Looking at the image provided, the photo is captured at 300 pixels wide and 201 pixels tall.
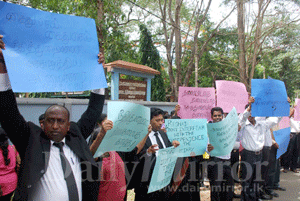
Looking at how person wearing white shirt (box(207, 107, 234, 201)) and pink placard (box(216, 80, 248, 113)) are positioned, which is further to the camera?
pink placard (box(216, 80, 248, 113))

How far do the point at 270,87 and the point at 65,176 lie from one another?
3.68 m

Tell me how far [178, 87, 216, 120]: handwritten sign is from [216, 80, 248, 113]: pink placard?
0.15 metres

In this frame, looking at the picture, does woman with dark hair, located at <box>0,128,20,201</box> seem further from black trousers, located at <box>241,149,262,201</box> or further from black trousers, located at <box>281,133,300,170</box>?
black trousers, located at <box>281,133,300,170</box>

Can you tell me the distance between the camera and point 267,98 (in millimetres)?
4367

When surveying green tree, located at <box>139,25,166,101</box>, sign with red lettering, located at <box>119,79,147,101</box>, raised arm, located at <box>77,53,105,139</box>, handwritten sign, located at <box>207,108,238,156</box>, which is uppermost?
green tree, located at <box>139,25,166,101</box>

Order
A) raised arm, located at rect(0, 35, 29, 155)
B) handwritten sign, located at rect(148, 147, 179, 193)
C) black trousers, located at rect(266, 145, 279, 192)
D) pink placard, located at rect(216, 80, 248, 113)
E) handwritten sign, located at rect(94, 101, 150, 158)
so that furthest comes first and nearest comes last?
black trousers, located at rect(266, 145, 279, 192) → pink placard, located at rect(216, 80, 248, 113) → handwritten sign, located at rect(148, 147, 179, 193) → handwritten sign, located at rect(94, 101, 150, 158) → raised arm, located at rect(0, 35, 29, 155)

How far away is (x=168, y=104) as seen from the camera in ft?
28.7

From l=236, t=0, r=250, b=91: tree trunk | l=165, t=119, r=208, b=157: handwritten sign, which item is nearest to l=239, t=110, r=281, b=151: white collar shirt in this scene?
l=165, t=119, r=208, b=157: handwritten sign

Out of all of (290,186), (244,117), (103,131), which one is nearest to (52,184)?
(103,131)

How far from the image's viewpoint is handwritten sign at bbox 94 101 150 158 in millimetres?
2473

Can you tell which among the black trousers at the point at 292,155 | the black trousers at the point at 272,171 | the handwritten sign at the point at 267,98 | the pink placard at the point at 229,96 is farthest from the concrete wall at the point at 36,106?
the black trousers at the point at 292,155

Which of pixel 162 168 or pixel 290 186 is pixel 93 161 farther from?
pixel 290 186

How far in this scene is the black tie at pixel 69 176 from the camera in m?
1.94

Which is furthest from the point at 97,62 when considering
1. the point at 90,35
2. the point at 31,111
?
the point at 31,111
